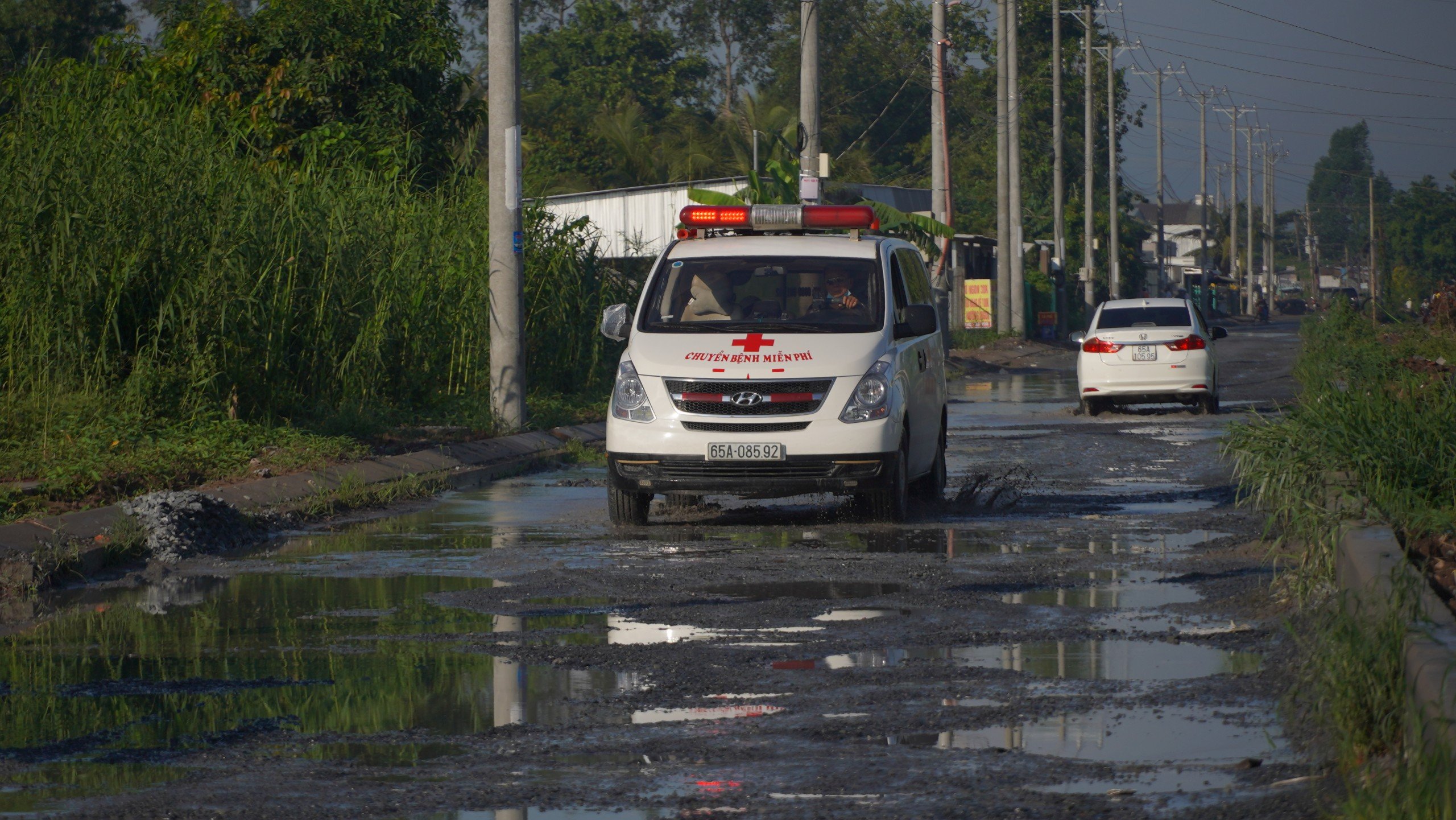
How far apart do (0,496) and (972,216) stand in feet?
219

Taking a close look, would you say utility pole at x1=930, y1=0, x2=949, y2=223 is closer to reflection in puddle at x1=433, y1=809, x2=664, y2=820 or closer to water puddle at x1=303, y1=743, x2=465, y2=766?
water puddle at x1=303, y1=743, x2=465, y2=766

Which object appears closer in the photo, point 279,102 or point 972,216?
point 279,102

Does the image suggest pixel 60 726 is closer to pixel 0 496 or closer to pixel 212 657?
pixel 212 657

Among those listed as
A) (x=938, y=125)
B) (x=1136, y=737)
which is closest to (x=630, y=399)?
(x=1136, y=737)

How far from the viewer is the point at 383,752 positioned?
5.68 metres

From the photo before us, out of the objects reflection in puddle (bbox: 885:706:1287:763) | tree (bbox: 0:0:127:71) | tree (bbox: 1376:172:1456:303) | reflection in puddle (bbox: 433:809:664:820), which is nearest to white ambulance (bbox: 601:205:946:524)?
reflection in puddle (bbox: 885:706:1287:763)

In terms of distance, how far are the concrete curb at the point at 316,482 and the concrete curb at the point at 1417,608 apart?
6508 mm

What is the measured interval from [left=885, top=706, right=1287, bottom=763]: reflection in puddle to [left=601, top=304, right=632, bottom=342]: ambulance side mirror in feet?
22.2

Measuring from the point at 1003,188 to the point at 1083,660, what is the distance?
44148 millimetres

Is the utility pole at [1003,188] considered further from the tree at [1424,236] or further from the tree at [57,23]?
the tree at [1424,236]

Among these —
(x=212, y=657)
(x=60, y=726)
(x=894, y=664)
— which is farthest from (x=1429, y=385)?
(x=60, y=726)

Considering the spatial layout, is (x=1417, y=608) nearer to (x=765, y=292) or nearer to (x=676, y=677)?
(x=676, y=677)

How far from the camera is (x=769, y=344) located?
11.9 metres

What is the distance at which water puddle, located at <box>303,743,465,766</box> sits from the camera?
18.3 ft
